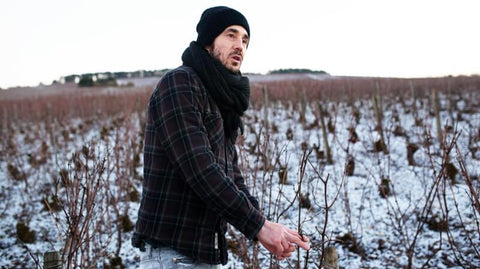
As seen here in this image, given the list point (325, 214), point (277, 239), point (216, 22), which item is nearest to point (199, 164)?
point (277, 239)

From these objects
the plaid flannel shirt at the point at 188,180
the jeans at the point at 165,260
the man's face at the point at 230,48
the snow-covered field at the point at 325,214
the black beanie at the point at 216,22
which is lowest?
the snow-covered field at the point at 325,214

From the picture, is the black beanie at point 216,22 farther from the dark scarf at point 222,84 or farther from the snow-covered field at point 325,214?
the snow-covered field at point 325,214

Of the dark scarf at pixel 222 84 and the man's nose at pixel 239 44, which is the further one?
the man's nose at pixel 239 44

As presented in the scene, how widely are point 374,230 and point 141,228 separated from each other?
17.4ft

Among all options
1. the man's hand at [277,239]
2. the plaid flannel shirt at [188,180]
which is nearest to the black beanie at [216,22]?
the plaid flannel shirt at [188,180]

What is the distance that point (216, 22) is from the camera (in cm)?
153

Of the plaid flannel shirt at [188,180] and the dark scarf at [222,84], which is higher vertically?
the dark scarf at [222,84]

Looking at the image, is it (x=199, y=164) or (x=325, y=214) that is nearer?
(x=199, y=164)

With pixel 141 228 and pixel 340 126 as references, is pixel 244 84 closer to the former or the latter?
pixel 141 228

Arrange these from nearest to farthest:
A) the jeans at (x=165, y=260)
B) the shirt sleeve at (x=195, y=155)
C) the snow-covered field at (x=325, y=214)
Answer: the shirt sleeve at (x=195, y=155), the jeans at (x=165, y=260), the snow-covered field at (x=325, y=214)

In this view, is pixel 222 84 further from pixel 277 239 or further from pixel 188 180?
pixel 277 239

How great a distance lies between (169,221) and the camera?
135 cm

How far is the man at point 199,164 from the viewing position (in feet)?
4.09

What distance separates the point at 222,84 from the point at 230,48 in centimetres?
17
